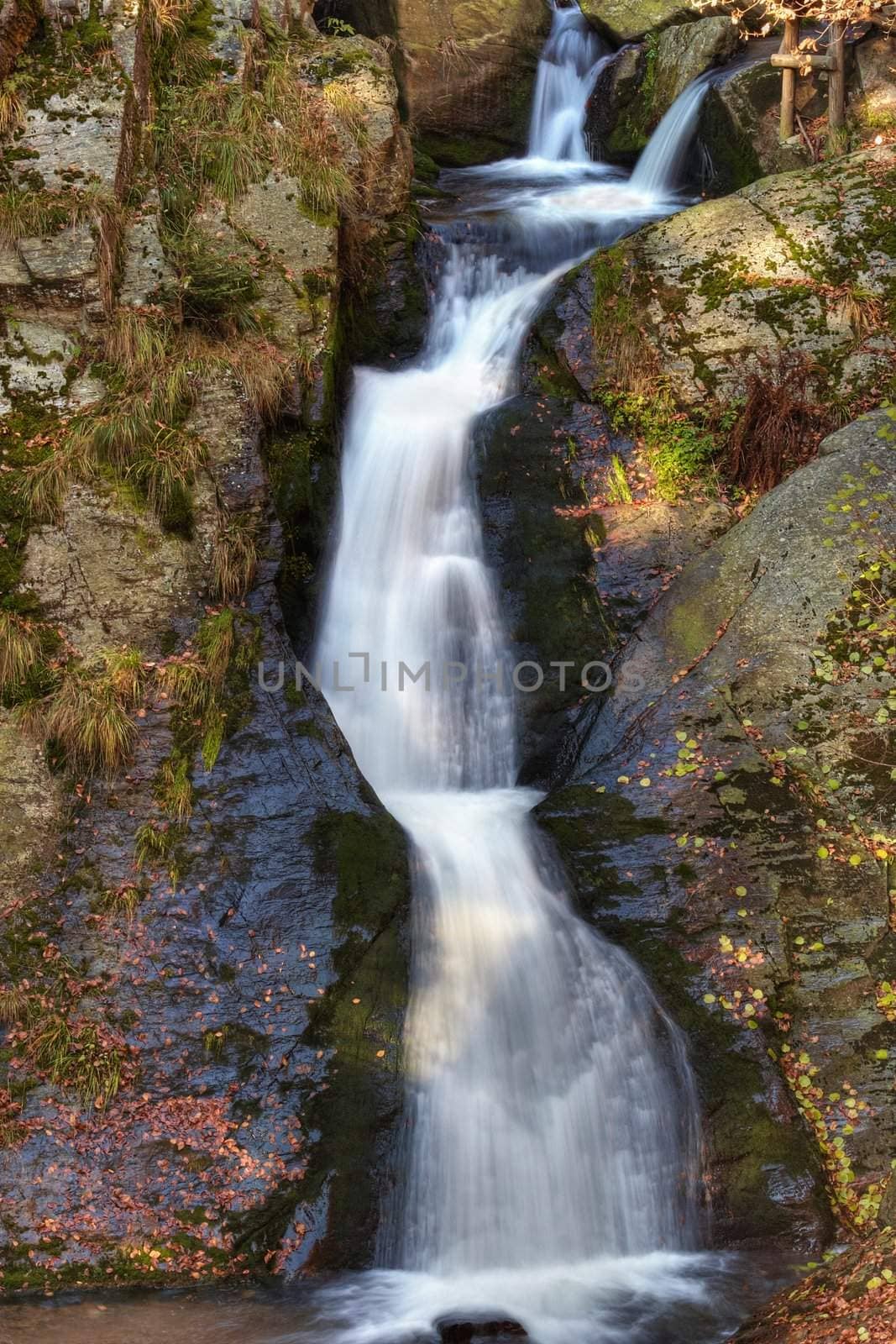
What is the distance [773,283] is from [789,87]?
3.70 metres

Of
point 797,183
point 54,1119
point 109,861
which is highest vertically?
point 797,183

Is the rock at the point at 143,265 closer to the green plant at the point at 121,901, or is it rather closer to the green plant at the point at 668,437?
the green plant at the point at 668,437

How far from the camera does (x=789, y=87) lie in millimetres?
10820

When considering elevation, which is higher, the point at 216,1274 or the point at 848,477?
the point at 848,477

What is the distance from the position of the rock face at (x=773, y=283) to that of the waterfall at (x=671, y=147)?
3159 mm

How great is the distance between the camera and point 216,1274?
5.05 m

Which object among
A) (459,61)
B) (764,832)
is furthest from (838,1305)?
(459,61)

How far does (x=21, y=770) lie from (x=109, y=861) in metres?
0.80

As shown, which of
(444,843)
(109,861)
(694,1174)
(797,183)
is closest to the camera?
(694,1174)

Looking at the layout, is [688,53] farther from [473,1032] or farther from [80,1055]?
[80,1055]

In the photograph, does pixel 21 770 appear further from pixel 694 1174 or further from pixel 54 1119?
pixel 694 1174

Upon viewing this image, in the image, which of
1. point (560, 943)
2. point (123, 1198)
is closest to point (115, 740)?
point (123, 1198)

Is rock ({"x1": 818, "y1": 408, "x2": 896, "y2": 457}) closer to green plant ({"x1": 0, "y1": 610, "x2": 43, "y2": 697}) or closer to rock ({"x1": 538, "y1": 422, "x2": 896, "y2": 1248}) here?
rock ({"x1": 538, "y1": 422, "x2": 896, "y2": 1248})

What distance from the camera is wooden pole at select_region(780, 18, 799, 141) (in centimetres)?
1073
